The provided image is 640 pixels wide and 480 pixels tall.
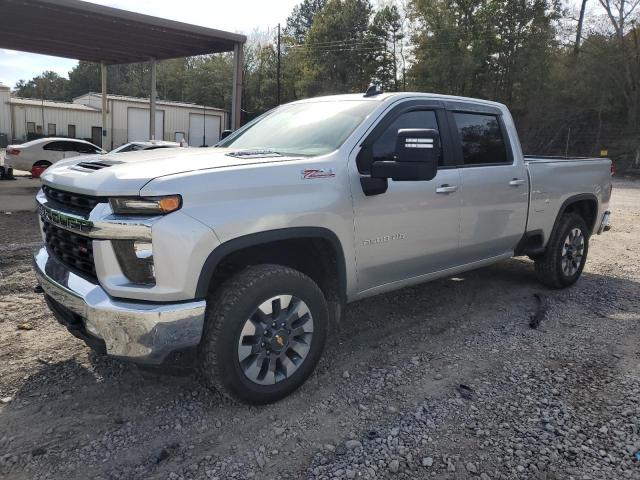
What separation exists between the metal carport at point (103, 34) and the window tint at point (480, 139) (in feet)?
33.0

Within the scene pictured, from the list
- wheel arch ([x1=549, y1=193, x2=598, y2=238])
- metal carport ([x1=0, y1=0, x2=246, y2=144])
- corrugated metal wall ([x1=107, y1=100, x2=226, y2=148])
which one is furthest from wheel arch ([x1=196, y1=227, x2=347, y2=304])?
corrugated metal wall ([x1=107, y1=100, x2=226, y2=148])

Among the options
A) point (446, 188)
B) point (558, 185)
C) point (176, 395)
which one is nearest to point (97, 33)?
point (558, 185)

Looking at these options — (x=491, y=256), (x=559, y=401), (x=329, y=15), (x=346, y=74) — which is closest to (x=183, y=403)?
(x=559, y=401)

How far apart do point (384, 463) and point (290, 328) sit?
949 mm

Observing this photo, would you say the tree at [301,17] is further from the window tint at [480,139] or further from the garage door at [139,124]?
the window tint at [480,139]

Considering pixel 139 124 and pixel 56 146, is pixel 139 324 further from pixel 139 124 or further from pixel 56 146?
pixel 139 124

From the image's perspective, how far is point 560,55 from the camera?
113ft

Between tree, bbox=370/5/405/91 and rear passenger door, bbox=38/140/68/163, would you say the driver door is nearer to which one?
rear passenger door, bbox=38/140/68/163

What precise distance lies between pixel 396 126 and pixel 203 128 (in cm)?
3627

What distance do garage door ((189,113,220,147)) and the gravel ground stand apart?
113 feet

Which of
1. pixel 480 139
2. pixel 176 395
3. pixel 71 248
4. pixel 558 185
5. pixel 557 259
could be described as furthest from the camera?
pixel 557 259

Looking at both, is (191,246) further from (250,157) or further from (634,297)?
(634,297)

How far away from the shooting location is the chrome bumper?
2684 millimetres

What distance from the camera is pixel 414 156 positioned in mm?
3281
